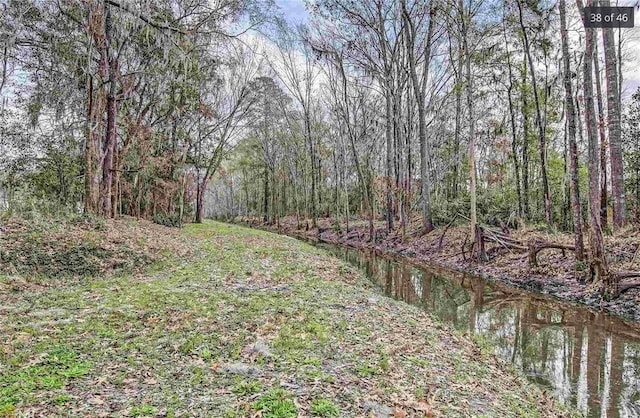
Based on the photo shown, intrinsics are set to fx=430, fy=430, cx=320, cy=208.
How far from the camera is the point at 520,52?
20.2 m

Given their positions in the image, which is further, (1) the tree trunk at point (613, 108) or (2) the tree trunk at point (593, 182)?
(1) the tree trunk at point (613, 108)

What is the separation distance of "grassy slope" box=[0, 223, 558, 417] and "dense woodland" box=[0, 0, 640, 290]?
5.57 metres

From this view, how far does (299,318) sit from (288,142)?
32.7 meters

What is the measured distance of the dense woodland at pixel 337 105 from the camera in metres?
12.6

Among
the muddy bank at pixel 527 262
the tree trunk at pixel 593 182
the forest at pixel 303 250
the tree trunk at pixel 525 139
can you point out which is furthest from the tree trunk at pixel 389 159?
the tree trunk at pixel 593 182

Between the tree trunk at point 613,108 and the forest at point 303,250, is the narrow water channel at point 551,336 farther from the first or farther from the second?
the tree trunk at point 613,108

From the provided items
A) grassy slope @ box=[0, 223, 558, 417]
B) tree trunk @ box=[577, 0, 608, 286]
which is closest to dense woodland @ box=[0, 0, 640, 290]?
tree trunk @ box=[577, 0, 608, 286]

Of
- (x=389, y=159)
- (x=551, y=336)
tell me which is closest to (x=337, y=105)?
(x=389, y=159)

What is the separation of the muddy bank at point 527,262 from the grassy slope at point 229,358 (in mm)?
4592

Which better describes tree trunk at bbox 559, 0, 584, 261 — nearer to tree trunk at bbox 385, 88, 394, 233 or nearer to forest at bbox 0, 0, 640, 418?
forest at bbox 0, 0, 640, 418

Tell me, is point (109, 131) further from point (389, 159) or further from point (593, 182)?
point (593, 182)

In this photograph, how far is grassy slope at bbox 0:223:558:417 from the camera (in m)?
3.64

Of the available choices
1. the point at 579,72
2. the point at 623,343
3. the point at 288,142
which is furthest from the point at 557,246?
the point at 288,142

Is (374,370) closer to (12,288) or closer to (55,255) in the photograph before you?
(12,288)
